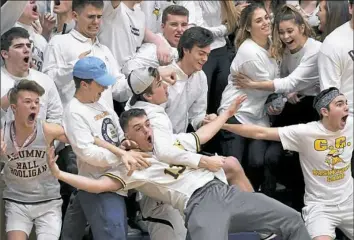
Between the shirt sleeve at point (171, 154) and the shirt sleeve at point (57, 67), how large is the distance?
637 millimetres

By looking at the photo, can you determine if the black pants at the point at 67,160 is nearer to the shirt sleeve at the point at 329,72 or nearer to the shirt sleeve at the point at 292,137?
the shirt sleeve at the point at 292,137

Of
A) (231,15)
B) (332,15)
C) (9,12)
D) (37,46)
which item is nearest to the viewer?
(9,12)

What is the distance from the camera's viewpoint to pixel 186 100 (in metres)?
4.72

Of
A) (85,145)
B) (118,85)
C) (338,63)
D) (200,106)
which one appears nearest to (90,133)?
(85,145)

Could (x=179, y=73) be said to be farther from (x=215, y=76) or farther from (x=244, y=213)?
(x=244, y=213)

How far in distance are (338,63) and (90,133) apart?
58.2 inches

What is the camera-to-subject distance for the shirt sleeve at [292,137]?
4.70 metres

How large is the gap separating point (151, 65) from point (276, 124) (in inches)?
30.9

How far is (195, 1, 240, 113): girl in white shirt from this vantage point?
5.18m

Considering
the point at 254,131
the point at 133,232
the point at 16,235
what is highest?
the point at 254,131

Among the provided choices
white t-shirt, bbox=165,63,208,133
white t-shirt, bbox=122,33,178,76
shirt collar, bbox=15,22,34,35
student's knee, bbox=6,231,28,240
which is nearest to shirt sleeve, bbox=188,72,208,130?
white t-shirt, bbox=165,63,208,133

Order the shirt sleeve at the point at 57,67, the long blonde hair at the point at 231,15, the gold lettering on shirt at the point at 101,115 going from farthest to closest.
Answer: the long blonde hair at the point at 231,15
the shirt sleeve at the point at 57,67
the gold lettering on shirt at the point at 101,115

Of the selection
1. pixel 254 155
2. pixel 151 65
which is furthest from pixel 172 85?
pixel 254 155

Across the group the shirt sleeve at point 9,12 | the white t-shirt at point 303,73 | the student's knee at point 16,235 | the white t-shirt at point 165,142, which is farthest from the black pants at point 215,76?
the shirt sleeve at point 9,12
